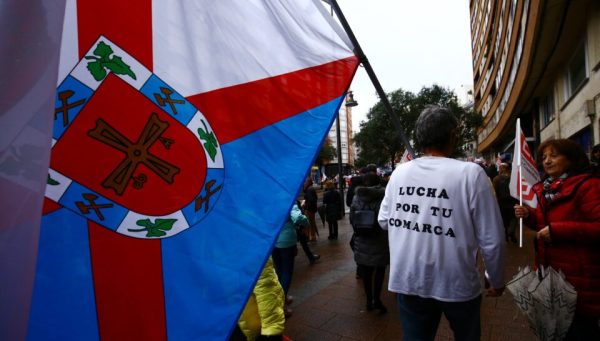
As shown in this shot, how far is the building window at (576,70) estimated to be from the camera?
451 inches

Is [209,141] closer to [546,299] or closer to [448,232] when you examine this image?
[448,232]

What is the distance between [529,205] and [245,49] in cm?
248

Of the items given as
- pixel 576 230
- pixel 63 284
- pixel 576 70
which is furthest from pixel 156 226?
pixel 576 70

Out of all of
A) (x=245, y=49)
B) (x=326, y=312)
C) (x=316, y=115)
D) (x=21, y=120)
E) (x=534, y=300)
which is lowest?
(x=326, y=312)

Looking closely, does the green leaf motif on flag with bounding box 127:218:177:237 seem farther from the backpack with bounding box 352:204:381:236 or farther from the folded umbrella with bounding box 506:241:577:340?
the backpack with bounding box 352:204:381:236

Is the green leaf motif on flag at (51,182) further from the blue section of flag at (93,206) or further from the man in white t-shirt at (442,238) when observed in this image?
the man in white t-shirt at (442,238)

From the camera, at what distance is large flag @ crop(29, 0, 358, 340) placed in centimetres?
109

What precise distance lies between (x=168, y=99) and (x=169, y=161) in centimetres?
22

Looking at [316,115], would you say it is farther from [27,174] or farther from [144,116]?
[27,174]

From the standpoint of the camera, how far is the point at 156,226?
3.90 ft

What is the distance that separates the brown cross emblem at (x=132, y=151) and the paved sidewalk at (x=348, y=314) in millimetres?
2949

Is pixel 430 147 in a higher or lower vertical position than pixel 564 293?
higher

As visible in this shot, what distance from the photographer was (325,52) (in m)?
1.58

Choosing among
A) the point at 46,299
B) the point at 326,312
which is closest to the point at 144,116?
the point at 46,299
